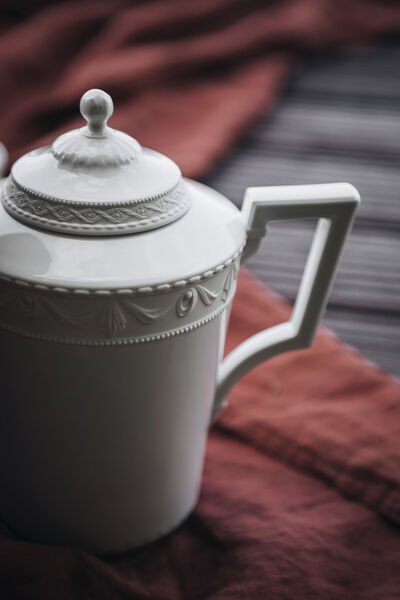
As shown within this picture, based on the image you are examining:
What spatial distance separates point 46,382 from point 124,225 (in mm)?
138

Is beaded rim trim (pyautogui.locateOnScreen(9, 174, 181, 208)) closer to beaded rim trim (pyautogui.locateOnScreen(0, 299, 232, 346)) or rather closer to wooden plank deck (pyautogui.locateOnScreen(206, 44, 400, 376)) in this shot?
beaded rim trim (pyautogui.locateOnScreen(0, 299, 232, 346))

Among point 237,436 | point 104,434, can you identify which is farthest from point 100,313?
point 237,436

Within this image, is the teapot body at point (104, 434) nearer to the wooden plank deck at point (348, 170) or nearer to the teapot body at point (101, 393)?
the teapot body at point (101, 393)

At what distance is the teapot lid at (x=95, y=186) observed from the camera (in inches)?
19.7

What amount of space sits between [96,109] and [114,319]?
159mm

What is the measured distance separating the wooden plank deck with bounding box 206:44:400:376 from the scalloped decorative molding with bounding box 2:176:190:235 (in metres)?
0.44

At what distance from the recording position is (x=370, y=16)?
1615mm

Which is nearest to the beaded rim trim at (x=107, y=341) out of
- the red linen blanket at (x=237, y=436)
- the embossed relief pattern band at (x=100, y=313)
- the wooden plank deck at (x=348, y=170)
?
the embossed relief pattern band at (x=100, y=313)

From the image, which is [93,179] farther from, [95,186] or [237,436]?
[237,436]

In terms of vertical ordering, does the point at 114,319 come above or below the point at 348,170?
above

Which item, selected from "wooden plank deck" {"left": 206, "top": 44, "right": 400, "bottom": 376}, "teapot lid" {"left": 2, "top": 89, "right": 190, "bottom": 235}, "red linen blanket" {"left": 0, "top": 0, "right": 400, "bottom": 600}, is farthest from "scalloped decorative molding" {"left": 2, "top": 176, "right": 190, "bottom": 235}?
"wooden plank deck" {"left": 206, "top": 44, "right": 400, "bottom": 376}

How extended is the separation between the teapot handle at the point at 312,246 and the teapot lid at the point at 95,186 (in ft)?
0.23

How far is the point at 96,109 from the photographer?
52 centimetres

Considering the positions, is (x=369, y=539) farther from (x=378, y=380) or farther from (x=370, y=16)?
(x=370, y=16)
